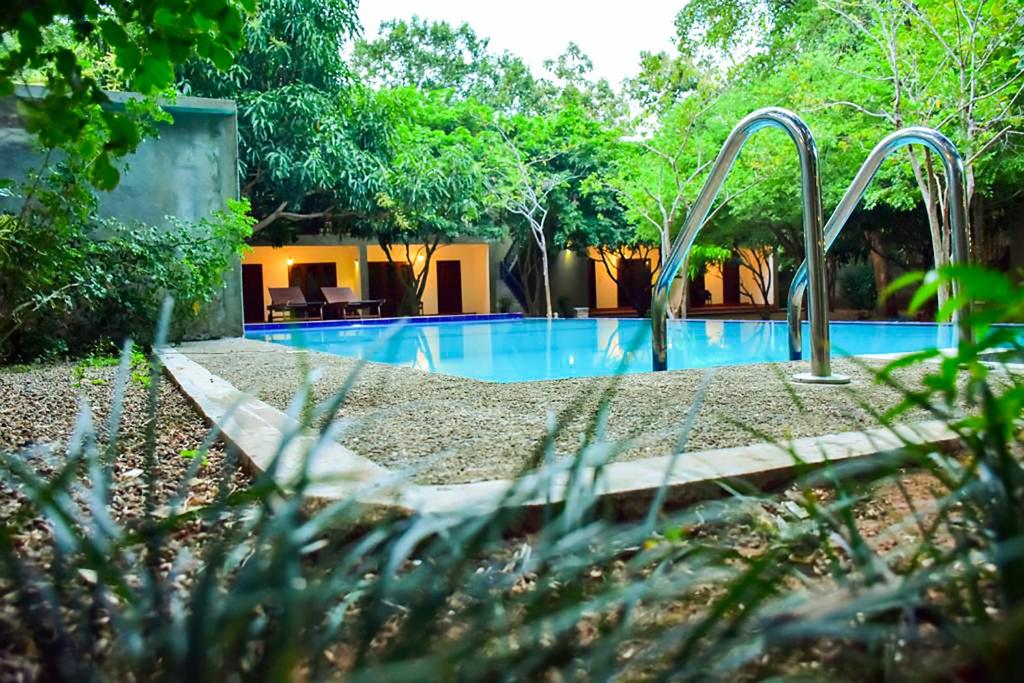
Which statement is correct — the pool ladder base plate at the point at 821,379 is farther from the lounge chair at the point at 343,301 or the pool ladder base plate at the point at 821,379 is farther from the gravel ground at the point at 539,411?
the lounge chair at the point at 343,301

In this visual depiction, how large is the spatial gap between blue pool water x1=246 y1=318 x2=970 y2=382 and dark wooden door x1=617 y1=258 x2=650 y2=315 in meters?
6.49

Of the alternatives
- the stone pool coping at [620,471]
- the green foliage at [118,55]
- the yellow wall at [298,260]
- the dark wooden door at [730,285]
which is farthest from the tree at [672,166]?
the green foliage at [118,55]

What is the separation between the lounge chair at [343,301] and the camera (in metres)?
18.6

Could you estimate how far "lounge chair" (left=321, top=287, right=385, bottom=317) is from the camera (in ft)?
61.2

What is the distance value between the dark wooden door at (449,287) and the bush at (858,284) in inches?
374

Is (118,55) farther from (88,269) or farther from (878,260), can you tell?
(878,260)

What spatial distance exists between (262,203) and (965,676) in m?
15.6

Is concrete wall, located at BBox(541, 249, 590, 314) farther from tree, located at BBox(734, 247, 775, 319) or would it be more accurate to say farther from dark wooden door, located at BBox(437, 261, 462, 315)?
tree, located at BBox(734, 247, 775, 319)

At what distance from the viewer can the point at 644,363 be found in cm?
764

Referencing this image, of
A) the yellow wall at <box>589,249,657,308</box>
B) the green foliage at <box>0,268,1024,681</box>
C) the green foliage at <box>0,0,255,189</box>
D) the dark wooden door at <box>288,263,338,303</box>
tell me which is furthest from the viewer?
the yellow wall at <box>589,249,657,308</box>

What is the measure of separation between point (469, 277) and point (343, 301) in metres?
4.38

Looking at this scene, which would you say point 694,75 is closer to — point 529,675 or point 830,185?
point 830,185

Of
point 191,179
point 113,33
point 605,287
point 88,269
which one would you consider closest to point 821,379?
point 113,33

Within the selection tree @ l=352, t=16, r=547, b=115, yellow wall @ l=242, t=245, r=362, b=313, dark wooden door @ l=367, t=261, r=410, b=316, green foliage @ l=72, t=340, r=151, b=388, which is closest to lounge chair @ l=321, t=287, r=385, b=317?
yellow wall @ l=242, t=245, r=362, b=313
